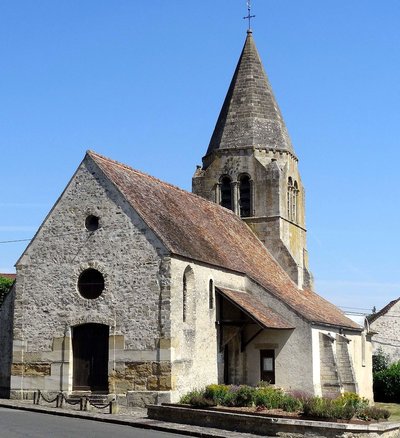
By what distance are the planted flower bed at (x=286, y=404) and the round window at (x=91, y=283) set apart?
15.5ft

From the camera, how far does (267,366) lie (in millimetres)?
27438

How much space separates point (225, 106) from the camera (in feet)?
125

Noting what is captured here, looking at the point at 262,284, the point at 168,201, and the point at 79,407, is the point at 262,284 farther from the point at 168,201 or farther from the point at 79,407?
the point at 79,407

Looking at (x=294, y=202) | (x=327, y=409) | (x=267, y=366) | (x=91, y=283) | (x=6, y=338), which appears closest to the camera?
(x=327, y=409)

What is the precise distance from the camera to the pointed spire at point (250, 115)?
36656mm

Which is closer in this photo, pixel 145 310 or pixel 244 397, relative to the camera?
pixel 244 397

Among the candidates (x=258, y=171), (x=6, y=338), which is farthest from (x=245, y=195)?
(x=6, y=338)

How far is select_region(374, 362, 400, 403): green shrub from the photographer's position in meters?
38.2

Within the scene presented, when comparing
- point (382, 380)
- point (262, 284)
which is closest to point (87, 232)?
point (262, 284)

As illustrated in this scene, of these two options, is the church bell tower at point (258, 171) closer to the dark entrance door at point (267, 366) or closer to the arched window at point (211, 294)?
the dark entrance door at point (267, 366)

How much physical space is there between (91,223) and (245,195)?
12594 mm

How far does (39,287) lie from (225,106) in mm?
16554

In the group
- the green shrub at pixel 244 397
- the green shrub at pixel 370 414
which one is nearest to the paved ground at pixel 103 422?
the green shrub at pixel 244 397

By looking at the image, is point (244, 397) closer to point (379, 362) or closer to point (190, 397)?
point (190, 397)
